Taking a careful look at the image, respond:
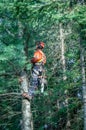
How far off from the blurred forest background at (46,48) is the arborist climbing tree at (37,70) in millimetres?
358

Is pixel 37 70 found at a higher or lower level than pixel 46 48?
lower

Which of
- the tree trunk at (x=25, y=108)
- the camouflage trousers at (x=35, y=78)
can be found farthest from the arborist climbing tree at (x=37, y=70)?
the tree trunk at (x=25, y=108)

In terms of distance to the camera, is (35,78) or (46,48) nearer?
(35,78)

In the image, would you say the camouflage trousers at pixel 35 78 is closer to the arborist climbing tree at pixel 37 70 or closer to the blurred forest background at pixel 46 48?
the arborist climbing tree at pixel 37 70

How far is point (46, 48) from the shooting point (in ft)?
68.7

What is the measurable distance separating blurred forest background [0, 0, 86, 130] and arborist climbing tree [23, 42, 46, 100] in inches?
14.1

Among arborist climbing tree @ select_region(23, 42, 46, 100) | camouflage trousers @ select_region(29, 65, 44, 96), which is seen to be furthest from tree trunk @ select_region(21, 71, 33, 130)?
camouflage trousers @ select_region(29, 65, 44, 96)

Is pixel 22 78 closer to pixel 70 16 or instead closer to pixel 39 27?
pixel 39 27

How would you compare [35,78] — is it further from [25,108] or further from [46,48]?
[46,48]

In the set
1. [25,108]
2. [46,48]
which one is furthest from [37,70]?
[46,48]

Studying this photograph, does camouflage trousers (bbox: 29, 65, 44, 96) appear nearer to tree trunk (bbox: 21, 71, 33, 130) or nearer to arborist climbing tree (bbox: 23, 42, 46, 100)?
arborist climbing tree (bbox: 23, 42, 46, 100)

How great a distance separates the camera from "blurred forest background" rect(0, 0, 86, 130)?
426 inches

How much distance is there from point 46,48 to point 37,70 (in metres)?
7.82

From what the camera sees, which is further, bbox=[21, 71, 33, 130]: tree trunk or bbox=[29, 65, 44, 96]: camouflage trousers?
bbox=[21, 71, 33, 130]: tree trunk
